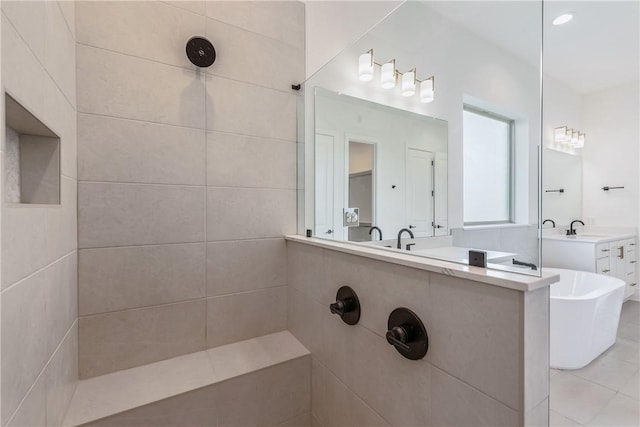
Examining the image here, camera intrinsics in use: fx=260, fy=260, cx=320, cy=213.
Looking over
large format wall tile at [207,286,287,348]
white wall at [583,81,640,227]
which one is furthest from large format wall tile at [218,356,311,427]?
white wall at [583,81,640,227]

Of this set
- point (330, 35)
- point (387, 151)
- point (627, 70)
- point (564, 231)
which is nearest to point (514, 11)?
point (387, 151)

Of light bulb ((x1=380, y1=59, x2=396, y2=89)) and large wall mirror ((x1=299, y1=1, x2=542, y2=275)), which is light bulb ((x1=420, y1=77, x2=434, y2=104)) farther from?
light bulb ((x1=380, y1=59, x2=396, y2=89))

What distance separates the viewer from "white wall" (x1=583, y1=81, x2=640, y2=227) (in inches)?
107

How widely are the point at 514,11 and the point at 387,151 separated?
0.93 m

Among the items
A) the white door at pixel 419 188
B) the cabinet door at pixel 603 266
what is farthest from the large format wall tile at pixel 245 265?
the cabinet door at pixel 603 266

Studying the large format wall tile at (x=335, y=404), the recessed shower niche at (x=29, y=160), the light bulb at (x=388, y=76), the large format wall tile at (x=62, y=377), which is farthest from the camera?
the light bulb at (x=388, y=76)

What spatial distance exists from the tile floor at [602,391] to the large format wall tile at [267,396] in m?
1.46

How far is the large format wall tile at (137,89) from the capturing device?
4.02 ft

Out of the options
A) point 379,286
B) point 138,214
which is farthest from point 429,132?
point 138,214

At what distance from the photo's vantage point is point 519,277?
2.08ft

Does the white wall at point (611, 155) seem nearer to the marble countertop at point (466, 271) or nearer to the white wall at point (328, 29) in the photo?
the white wall at point (328, 29)

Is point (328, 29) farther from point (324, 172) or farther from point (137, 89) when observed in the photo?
point (137, 89)

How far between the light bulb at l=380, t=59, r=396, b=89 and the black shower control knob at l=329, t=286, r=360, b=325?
1408 millimetres

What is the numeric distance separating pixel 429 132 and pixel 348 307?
1219 mm
